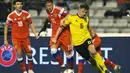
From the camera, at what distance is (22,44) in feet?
36.6

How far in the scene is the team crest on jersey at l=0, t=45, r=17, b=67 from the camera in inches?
478

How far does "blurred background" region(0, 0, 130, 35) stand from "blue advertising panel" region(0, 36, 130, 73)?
4.11ft

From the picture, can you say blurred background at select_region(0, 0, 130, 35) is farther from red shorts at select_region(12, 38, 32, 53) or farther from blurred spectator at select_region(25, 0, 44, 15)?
red shorts at select_region(12, 38, 32, 53)

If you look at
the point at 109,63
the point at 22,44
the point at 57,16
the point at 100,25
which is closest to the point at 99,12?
the point at 100,25

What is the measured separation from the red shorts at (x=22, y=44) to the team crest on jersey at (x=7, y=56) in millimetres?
1025

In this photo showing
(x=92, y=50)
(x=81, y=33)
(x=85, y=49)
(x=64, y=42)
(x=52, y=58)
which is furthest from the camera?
(x=52, y=58)

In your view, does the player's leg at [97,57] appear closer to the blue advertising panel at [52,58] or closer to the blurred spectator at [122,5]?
the blue advertising panel at [52,58]

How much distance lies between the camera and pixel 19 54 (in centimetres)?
1109

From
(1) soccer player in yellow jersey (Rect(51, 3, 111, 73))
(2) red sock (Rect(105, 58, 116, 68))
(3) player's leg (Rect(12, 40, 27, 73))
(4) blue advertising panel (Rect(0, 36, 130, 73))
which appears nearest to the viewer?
(1) soccer player in yellow jersey (Rect(51, 3, 111, 73))

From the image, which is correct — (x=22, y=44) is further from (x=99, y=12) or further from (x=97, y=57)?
(x=99, y=12)

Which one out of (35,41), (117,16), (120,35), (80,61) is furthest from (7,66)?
(117,16)

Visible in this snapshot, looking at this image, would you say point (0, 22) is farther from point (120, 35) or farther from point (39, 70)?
point (120, 35)

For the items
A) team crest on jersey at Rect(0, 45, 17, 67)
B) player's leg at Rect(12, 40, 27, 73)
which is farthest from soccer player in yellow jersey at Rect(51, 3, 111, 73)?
team crest on jersey at Rect(0, 45, 17, 67)

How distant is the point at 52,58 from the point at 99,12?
349 cm
